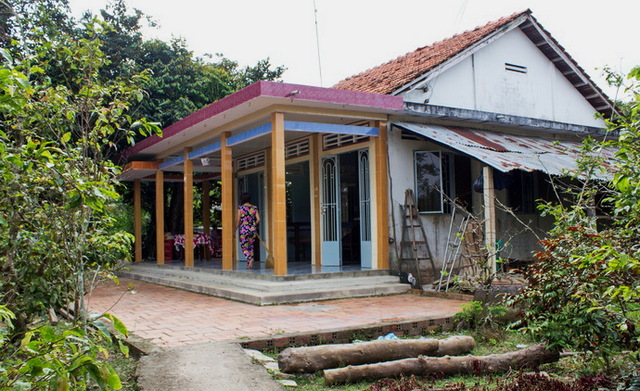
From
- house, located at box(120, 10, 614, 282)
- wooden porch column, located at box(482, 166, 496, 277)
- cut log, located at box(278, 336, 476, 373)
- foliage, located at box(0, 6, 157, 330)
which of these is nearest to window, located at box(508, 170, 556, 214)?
house, located at box(120, 10, 614, 282)

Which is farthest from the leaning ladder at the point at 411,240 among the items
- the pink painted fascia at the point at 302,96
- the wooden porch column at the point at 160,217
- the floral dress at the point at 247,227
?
the wooden porch column at the point at 160,217

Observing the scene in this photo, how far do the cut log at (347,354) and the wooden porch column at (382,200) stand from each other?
5096 millimetres

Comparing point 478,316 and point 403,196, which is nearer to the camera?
Result: point 478,316

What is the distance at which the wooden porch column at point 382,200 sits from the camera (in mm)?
9891

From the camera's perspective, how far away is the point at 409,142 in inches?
408

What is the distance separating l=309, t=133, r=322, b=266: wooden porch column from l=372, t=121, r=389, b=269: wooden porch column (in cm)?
155

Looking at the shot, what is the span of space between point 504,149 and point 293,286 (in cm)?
457

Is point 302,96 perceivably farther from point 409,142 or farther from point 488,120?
point 488,120

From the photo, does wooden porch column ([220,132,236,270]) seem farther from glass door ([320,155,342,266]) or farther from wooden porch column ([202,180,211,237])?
wooden porch column ([202,180,211,237])

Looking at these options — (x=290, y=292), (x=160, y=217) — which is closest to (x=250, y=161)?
(x=160, y=217)

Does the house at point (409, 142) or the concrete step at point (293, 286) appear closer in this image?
the concrete step at point (293, 286)

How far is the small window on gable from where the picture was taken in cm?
1205

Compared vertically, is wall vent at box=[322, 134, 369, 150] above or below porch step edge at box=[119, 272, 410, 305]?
above

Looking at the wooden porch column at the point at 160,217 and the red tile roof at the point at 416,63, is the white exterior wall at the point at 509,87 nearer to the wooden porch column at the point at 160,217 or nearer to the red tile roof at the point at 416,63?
the red tile roof at the point at 416,63
